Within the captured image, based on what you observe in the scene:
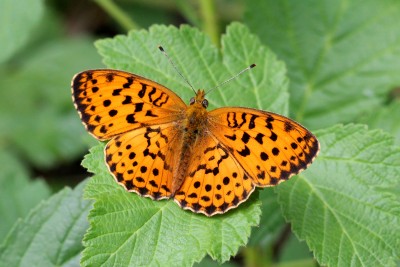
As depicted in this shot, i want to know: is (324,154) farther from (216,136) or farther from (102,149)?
(102,149)

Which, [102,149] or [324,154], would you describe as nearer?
[102,149]

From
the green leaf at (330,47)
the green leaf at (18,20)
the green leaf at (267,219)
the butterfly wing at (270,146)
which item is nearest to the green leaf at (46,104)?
the green leaf at (18,20)

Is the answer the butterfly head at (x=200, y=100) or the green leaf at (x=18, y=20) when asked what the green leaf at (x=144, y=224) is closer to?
the butterfly head at (x=200, y=100)

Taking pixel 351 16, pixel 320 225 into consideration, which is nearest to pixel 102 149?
pixel 320 225

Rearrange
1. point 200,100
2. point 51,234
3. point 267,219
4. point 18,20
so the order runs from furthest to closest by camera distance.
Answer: point 18,20 → point 267,219 → point 51,234 → point 200,100

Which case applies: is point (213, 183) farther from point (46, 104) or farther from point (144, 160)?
point (46, 104)

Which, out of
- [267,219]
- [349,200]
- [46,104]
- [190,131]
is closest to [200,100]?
[190,131]
